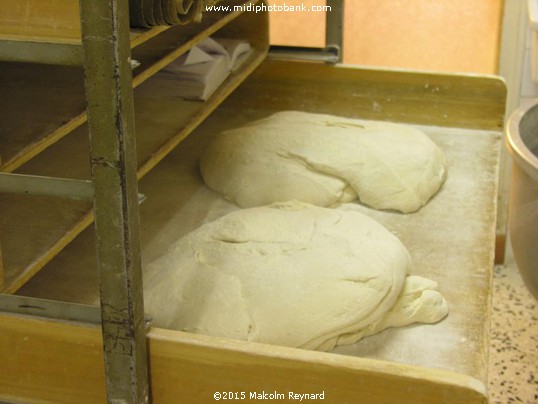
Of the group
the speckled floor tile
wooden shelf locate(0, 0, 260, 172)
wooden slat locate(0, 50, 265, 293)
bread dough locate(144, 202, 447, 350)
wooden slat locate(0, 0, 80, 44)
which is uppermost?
wooden slat locate(0, 0, 80, 44)

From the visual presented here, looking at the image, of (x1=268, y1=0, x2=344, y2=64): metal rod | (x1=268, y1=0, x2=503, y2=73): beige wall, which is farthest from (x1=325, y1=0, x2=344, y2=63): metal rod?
(x1=268, y1=0, x2=503, y2=73): beige wall

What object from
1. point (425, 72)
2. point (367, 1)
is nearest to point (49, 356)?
point (425, 72)

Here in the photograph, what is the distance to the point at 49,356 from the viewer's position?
1.18 m

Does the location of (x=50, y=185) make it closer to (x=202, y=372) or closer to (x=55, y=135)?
(x=55, y=135)

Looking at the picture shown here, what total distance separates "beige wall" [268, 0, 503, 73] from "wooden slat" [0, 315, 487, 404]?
1.84 meters

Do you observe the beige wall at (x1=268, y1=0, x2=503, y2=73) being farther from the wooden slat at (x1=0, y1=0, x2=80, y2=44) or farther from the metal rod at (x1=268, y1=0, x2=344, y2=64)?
the wooden slat at (x1=0, y1=0, x2=80, y2=44)

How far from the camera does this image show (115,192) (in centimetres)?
104

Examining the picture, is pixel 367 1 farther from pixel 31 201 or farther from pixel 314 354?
pixel 314 354

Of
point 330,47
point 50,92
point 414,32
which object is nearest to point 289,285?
point 50,92

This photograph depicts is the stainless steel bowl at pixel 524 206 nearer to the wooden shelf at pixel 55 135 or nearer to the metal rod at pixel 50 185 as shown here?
the wooden shelf at pixel 55 135

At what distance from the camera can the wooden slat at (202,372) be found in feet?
3.47

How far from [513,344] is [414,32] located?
1185 millimetres

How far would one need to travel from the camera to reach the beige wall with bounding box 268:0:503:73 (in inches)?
106

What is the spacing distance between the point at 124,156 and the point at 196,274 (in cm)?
42
